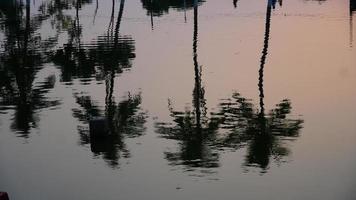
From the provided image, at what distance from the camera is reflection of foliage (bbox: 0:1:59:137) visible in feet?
107

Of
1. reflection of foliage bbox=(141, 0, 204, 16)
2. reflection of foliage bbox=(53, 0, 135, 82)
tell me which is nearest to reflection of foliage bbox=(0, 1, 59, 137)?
reflection of foliage bbox=(53, 0, 135, 82)

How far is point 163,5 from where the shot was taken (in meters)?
113

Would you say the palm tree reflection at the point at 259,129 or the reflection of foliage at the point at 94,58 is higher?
the reflection of foliage at the point at 94,58

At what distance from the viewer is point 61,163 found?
22562 mm

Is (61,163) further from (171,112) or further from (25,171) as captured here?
(171,112)

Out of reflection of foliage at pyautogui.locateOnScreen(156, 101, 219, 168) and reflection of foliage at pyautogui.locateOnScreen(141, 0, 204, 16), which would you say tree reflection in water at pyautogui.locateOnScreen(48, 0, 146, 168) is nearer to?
reflection of foliage at pyautogui.locateOnScreen(156, 101, 219, 168)

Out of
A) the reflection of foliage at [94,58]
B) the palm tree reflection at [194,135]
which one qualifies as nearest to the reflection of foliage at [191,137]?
the palm tree reflection at [194,135]

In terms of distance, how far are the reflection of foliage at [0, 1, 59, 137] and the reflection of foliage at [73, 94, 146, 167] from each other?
2735 millimetres

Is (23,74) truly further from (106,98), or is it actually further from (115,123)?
(115,123)

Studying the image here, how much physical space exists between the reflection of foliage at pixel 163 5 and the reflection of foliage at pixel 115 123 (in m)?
72.3

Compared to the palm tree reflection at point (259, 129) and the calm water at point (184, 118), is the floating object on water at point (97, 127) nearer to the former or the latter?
the calm water at point (184, 118)

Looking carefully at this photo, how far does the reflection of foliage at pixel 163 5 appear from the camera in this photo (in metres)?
108

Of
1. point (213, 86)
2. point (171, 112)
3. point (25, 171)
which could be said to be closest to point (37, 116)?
point (171, 112)

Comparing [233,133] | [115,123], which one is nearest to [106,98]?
[115,123]
